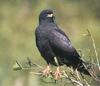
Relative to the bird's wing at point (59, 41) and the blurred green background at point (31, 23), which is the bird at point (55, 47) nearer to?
the bird's wing at point (59, 41)

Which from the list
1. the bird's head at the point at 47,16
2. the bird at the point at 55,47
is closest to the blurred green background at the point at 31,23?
the bird's head at the point at 47,16

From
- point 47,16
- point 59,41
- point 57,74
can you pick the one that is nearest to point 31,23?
point 47,16

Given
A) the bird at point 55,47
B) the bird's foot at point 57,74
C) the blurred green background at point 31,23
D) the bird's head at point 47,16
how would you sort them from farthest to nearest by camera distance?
the blurred green background at point 31,23
the bird's head at point 47,16
the bird at point 55,47
the bird's foot at point 57,74

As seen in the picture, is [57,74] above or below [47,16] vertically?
below

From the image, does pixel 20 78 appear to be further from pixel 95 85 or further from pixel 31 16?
pixel 95 85

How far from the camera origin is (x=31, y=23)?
19.3 meters

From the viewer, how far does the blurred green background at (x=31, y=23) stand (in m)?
17.0

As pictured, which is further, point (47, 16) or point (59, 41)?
point (47, 16)

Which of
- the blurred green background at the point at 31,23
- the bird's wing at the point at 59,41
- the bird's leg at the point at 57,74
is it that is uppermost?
the bird's wing at the point at 59,41

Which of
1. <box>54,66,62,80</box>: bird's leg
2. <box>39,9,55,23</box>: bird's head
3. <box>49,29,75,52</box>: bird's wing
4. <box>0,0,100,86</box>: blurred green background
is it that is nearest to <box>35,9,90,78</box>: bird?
<box>49,29,75,52</box>: bird's wing

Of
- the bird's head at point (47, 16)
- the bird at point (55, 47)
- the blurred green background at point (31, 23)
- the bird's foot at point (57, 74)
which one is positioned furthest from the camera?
the blurred green background at point (31, 23)

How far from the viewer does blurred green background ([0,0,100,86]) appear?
17.0m

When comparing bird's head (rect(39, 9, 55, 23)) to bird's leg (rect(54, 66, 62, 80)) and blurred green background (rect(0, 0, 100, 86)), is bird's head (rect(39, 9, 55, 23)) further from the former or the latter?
blurred green background (rect(0, 0, 100, 86))

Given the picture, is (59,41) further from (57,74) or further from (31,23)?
(31,23)
